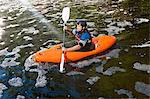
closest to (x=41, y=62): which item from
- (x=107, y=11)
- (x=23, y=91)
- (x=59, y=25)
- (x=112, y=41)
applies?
(x=23, y=91)

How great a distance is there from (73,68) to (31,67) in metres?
1.93

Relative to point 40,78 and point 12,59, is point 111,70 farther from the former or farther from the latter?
point 12,59

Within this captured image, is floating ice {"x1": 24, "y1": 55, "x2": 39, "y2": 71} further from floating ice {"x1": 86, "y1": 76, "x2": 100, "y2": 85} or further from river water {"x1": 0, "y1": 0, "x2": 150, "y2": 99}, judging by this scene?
floating ice {"x1": 86, "y1": 76, "x2": 100, "y2": 85}

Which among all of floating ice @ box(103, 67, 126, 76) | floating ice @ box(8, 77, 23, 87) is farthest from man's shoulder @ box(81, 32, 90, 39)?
floating ice @ box(8, 77, 23, 87)

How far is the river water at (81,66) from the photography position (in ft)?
34.4

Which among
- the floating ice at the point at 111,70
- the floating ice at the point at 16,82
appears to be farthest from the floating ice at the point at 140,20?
the floating ice at the point at 16,82

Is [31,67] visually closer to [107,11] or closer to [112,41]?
[112,41]

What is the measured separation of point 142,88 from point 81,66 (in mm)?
3350

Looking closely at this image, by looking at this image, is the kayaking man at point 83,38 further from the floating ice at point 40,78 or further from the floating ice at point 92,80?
the floating ice at point 92,80

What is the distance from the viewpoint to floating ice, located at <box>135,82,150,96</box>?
9719 mm

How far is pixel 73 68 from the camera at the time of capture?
41.1 feet

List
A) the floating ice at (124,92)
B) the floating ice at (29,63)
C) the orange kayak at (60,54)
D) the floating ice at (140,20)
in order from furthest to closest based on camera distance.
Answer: the floating ice at (140,20)
the floating ice at (29,63)
the orange kayak at (60,54)
the floating ice at (124,92)

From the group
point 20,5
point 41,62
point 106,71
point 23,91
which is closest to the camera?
point 23,91

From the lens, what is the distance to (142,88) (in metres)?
10.0
